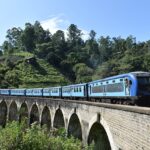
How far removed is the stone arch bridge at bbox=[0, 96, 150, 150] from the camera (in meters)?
16.1

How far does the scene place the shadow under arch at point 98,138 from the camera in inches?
1017

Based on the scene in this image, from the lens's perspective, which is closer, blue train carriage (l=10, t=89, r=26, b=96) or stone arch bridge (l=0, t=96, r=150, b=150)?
stone arch bridge (l=0, t=96, r=150, b=150)

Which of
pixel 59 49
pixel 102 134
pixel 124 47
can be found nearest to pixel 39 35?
pixel 59 49

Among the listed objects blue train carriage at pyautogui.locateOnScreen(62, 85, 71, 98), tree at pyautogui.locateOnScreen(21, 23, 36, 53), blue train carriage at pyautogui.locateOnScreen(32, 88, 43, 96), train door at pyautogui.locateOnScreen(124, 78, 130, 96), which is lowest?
train door at pyautogui.locateOnScreen(124, 78, 130, 96)

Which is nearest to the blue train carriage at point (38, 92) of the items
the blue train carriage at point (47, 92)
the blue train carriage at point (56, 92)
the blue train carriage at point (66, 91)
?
the blue train carriage at point (47, 92)

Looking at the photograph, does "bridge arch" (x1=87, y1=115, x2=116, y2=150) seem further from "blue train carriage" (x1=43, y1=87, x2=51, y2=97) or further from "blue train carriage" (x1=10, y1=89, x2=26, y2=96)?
"blue train carriage" (x1=10, y1=89, x2=26, y2=96)

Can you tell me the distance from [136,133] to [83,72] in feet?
326

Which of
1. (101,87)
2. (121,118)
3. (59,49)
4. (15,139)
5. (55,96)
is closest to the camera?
(121,118)

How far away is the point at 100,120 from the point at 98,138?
155 inches

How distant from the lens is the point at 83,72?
379 feet

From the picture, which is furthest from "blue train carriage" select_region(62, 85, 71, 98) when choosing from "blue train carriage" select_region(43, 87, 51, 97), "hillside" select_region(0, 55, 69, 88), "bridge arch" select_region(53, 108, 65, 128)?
"hillside" select_region(0, 55, 69, 88)

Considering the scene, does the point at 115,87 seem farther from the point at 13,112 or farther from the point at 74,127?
the point at 13,112

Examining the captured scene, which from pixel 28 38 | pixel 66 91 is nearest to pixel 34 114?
pixel 66 91

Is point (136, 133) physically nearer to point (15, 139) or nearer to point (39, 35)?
point (15, 139)
